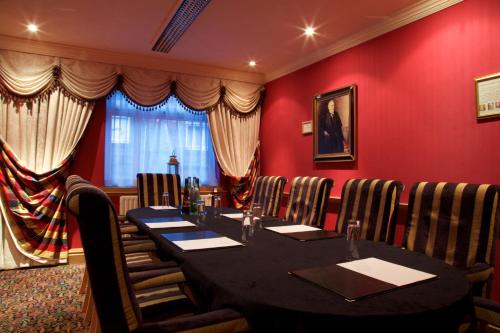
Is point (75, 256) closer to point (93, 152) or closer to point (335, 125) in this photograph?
point (93, 152)

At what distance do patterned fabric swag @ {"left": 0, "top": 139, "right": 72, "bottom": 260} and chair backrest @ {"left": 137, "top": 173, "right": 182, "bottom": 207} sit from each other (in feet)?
3.22

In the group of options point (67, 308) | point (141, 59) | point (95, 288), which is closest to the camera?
point (95, 288)

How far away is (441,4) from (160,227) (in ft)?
8.81

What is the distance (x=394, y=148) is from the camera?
3.12 m

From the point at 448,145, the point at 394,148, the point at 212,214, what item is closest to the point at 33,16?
the point at 212,214

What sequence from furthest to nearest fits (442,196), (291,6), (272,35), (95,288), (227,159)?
(227,159) < (272,35) < (291,6) < (442,196) < (95,288)

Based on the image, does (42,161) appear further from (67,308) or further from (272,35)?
(272,35)

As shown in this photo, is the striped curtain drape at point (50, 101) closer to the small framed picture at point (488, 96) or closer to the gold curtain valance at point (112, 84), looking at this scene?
the gold curtain valance at point (112, 84)

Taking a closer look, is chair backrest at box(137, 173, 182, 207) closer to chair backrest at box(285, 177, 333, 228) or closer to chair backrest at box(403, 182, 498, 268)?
chair backrest at box(285, 177, 333, 228)

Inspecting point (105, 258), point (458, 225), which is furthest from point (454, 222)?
point (105, 258)

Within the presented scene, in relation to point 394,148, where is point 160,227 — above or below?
below

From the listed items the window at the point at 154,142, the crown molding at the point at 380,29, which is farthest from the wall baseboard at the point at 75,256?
the crown molding at the point at 380,29

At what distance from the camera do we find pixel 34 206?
3705 millimetres

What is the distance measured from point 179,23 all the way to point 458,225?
2845 mm
